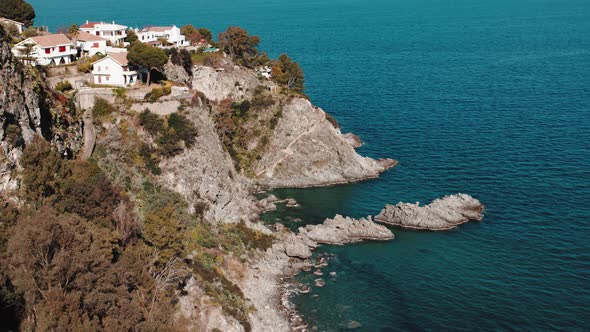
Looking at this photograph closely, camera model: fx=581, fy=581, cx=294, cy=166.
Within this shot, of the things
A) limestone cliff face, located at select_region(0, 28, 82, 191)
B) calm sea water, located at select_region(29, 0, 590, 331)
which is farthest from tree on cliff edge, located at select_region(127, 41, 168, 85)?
calm sea water, located at select_region(29, 0, 590, 331)

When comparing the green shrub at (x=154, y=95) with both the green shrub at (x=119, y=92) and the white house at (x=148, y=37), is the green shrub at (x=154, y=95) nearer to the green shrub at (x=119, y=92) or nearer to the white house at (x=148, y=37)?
the green shrub at (x=119, y=92)

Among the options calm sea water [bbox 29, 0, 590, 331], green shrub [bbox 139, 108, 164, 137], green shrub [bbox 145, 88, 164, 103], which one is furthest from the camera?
green shrub [bbox 145, 88, 164, 103]

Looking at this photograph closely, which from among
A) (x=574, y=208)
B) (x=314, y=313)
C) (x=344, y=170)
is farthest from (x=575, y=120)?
(x=314, y=313)

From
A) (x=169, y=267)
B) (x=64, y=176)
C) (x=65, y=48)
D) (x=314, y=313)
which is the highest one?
(x=65, y=48)

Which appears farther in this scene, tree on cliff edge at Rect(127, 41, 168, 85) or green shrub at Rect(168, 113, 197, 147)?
tree on cliff edge at Rect(127, 41, 168, 85)

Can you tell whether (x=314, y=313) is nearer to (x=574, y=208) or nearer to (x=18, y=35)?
(x=574, y=208)

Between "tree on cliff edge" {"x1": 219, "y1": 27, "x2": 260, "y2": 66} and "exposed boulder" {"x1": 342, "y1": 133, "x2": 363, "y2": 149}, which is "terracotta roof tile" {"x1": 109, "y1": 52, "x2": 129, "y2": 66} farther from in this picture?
"exposed boulder" {"x1": 342, "y1": 133, "x2": 363, "y2": 149}
